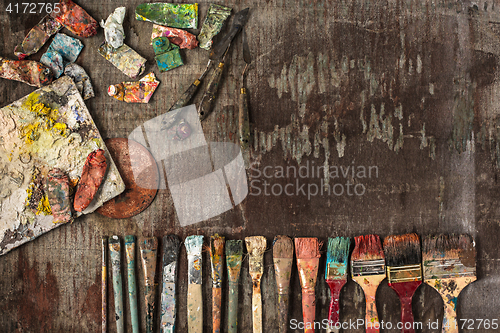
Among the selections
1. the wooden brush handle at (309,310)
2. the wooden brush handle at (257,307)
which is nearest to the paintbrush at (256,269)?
the wooden brush handle at (257,307)

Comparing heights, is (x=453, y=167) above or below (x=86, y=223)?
above

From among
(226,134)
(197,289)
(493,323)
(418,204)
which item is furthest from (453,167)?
(197,289)

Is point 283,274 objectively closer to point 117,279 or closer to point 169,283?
point 169,283

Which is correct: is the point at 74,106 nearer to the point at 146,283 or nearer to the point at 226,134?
the point at 226,134

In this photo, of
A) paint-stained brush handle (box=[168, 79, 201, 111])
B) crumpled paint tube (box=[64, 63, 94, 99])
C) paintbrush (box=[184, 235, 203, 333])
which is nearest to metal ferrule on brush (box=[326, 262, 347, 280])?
paintbrush (box=[184, 235, 203, 333])

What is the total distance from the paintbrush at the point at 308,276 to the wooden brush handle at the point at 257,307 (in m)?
0.25

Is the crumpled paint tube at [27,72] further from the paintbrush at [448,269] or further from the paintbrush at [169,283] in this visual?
the paintbrush at [448,269]

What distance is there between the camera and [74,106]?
187 cm

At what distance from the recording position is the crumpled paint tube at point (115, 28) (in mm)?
1849

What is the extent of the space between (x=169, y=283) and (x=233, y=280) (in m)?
0.37

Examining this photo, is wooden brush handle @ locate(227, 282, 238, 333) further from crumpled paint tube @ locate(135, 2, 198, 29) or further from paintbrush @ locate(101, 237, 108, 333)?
crumpled paint tube @ locate(135, 2, 198, 29)

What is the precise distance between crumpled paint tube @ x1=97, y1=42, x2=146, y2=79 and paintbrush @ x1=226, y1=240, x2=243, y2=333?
1.14 metres

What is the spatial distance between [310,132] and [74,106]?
1.39m

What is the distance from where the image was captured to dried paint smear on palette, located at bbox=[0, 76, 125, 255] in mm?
1845
